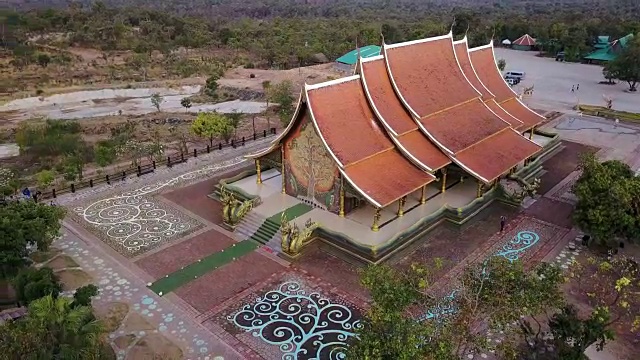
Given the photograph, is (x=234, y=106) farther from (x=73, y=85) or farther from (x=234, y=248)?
(x=234, y=248)

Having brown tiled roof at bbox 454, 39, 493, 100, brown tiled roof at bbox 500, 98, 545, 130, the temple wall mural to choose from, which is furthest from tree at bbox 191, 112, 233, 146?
brown tiled roof at bbox 500, 98, 545, 130

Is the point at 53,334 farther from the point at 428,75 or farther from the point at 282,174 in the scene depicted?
the point at 428,75

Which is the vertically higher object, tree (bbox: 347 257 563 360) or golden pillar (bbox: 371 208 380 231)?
tree (bbox: 347 257 563 360)

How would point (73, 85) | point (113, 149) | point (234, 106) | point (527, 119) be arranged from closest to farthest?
point (527, 119) → point (113, 149) → point (234, 106) → point (73, 85)

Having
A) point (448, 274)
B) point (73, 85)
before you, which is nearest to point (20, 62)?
point (73, 85)

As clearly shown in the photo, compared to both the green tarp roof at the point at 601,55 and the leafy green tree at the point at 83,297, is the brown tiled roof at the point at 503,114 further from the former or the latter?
the green tarp roof at the point at 601,55

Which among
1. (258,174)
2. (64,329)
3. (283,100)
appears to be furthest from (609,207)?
(283,100)

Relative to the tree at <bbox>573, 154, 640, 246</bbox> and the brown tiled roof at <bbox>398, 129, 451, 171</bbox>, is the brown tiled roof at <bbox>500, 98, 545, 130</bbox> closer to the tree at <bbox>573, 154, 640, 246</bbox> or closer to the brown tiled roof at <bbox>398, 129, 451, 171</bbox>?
the tree at <bbox>573, 154, 640, 246</bbox>
